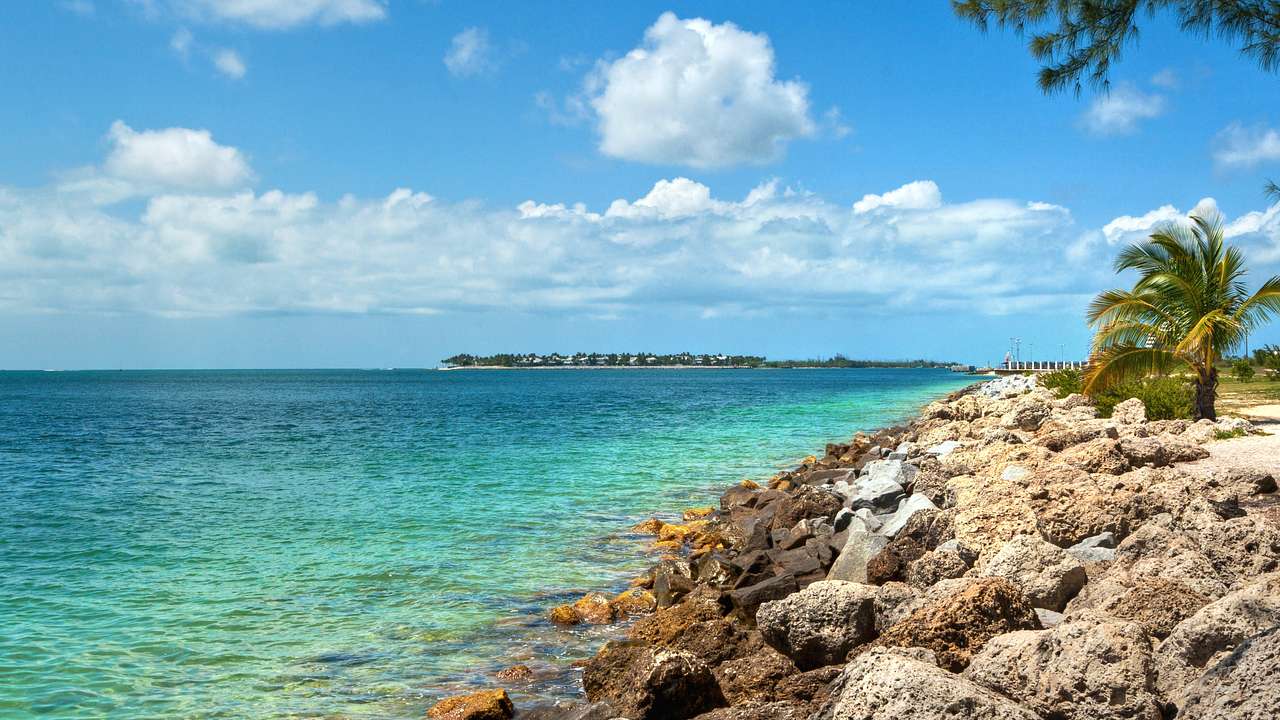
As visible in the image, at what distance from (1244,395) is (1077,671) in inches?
1301

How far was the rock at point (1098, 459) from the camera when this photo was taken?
1198cm

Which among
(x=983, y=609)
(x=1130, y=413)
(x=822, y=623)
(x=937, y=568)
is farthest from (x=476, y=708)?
(x=1130, y=413)

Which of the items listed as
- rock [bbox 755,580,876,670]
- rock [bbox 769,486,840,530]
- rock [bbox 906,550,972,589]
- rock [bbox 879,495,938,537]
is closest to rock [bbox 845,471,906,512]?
rock [bbox 769,486,840,530]

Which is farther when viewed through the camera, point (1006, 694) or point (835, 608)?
point (835, 608)

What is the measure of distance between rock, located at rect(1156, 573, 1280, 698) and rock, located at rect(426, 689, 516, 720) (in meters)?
4.66

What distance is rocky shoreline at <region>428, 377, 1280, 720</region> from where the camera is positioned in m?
4.77

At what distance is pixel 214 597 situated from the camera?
1127 cm

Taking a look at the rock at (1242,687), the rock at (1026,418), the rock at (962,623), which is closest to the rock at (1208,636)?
the rock at (1242,687)

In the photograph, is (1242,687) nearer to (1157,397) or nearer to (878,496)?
(878,496)

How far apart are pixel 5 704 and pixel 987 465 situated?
12189mm

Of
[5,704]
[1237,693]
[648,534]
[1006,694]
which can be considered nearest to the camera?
[1237,693]

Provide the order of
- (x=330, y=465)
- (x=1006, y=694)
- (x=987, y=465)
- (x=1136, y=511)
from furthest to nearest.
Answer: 1. (x=330, y=465)
2. (x=987, y=465)
3. (x=1136, y=511)
4. (x=1006, y=694)

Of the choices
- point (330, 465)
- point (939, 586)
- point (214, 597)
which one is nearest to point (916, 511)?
point (939, 586)

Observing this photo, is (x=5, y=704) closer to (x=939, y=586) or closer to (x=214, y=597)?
(x=214, y=597)
